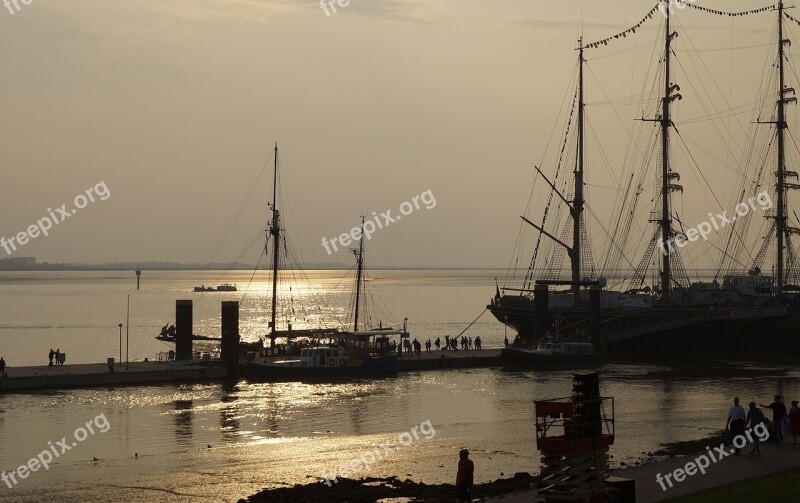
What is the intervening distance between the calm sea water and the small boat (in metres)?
3.18

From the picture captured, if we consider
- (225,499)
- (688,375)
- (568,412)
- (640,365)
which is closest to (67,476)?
(225,499)

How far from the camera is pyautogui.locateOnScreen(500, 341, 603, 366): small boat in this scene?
8525cm

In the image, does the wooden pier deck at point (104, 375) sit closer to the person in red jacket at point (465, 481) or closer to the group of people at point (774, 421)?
the group of people at point (774, 421)

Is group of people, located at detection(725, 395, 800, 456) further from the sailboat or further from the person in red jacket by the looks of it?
the sailboat

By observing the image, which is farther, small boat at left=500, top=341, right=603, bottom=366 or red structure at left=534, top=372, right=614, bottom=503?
small boat at left=500, top=341, right=603, bottom=366

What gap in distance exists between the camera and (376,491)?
117ft

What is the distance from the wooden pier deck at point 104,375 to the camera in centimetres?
6625

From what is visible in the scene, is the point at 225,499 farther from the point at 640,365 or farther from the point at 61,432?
the point at 640,365

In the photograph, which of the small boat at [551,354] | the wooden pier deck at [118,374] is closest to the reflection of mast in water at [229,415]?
the wooden pier deck at [118,374]

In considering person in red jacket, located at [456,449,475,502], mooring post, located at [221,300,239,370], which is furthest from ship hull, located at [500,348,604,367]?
person in red jacket, located at [456,449,475,502]

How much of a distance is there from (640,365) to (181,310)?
38.7 m

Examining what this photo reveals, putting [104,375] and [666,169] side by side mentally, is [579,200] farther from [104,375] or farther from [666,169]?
[104,375]

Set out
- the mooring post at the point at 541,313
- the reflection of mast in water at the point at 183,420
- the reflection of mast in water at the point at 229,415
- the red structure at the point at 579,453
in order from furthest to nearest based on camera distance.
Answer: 1. the mooring post at the point at 541,313
2. the reflection of mast in water at the point at 229,415
3. the reflection of mast in water at the point at 183,420
4. the red structure at the point at 579,453

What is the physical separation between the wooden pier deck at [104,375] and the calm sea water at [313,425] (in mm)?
1687
